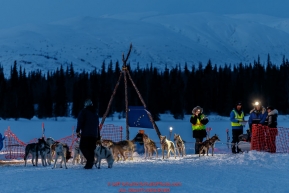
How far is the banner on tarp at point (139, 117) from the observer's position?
16.8m

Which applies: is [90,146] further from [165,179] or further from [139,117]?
[139,117]

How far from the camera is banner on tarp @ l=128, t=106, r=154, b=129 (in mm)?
16777

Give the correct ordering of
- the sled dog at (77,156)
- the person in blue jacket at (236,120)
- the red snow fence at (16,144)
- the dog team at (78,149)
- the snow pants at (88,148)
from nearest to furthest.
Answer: the snow pants at (88,148) < the dog team at (78,149) < the sled dog at (77,156) < the person in blue jacket at (236,120) < the red snow fence at (16,144)

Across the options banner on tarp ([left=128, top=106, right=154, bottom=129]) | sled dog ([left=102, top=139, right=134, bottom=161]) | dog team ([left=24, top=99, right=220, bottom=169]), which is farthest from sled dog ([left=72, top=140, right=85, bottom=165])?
banner on tarp ([left=128, top=106, right=154, bottom=129])

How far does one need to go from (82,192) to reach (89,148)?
10.2ft

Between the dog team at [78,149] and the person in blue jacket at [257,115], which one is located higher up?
the person in blue jacket at [257,115]

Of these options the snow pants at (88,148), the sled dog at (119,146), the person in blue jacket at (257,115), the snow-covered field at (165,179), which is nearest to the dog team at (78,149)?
the sled dog at (119,146)

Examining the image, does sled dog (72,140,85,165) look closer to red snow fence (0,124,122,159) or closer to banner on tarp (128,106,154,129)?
red snow fence (0,124,122,159)

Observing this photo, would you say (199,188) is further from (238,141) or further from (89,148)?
(238,141)

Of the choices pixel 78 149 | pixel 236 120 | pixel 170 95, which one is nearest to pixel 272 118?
pixel 236 120

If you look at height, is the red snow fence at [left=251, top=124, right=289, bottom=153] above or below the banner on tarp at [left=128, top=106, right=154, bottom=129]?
below

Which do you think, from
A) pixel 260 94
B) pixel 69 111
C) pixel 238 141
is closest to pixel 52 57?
pixel 69 111

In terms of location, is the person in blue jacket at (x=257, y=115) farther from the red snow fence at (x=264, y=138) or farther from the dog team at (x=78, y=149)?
the dog team at (x=78, y=149)

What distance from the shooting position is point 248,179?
25.4 feet
